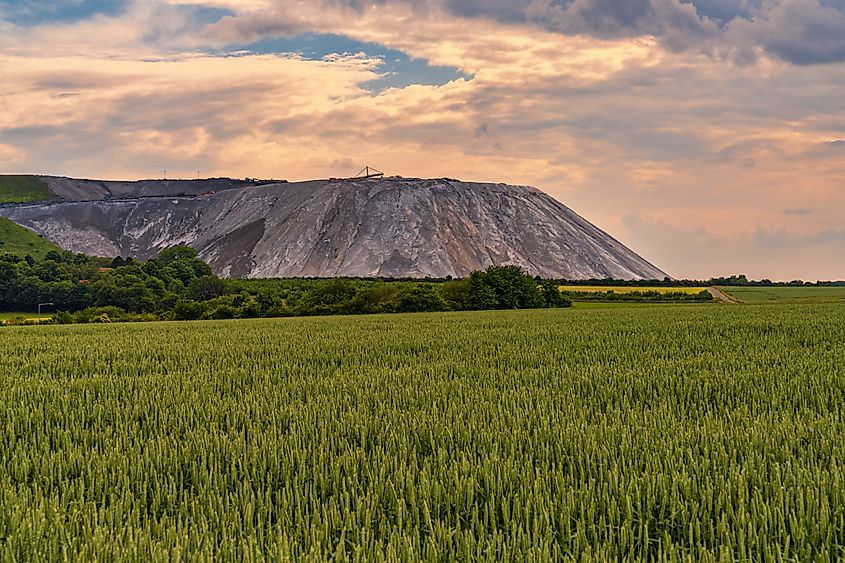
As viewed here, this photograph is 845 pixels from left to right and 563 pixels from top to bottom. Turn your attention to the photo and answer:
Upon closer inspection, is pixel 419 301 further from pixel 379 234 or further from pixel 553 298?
pixel 379 234

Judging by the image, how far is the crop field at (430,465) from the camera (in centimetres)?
512

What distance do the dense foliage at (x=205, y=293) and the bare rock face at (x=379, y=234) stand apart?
2043 cm

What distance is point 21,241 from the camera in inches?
6555

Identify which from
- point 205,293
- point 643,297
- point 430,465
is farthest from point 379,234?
point 430,465

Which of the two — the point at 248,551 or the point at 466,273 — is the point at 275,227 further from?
the point at 248,551

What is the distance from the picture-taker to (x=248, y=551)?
184 inches

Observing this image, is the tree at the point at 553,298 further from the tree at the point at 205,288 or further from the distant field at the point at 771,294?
the tree at the point at 205,288

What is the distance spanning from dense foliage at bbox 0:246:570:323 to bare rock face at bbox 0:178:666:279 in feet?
67.0

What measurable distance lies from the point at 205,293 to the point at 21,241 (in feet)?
252

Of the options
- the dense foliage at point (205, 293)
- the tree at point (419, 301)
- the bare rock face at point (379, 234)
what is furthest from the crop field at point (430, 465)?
the bare rock face at point (379, 234)

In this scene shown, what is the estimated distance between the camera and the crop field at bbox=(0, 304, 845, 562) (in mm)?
5121

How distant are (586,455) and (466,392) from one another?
474 centimetres

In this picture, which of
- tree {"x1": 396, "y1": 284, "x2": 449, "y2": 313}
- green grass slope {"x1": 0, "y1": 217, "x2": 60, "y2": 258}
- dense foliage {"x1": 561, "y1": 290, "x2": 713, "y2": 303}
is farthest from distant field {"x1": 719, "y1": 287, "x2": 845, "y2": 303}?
green grass slope {"x1": 0, "y1": 217, "x2": 60, "y2": 258}

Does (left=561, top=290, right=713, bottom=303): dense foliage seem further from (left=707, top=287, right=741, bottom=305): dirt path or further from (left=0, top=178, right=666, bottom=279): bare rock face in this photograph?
(left=0, top=178, right=666, bottom=279): bare rock face
